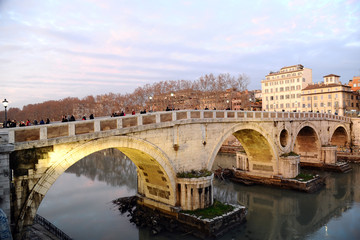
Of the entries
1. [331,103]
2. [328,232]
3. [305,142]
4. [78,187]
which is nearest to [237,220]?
[328,232]

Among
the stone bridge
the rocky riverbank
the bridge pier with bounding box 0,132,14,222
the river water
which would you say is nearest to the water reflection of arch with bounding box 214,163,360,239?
the river water

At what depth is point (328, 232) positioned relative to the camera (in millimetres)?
12961

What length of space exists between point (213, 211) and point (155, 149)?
13.1 feet

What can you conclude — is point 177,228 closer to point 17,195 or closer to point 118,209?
point 118,209

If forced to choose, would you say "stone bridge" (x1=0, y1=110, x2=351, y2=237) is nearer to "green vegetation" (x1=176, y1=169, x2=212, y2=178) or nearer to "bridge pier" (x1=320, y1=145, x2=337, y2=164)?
"green vegetation" (x1=176, y1=169, x2=212, y2=178)

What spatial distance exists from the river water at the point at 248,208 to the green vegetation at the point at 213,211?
0.98 m

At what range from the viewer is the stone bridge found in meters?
7.48

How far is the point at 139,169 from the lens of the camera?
13.8 metres

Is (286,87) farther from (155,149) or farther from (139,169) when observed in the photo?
(155,149)

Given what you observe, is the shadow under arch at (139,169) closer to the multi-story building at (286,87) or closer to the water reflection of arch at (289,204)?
the water reflection of arch at (289,204)

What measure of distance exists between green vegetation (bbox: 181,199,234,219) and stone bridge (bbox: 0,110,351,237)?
0.28m

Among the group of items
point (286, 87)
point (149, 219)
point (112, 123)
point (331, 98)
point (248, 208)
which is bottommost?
point (248, 208)

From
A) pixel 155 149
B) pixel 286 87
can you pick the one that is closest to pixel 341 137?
pixel 286 87

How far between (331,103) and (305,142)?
2094 centimetres
